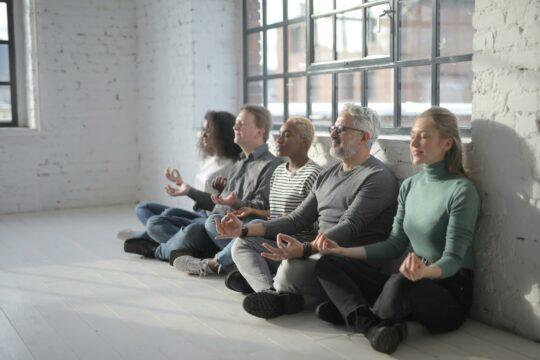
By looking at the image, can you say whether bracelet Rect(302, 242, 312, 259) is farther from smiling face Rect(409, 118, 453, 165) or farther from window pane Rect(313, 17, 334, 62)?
window pane Rect(313, 17, 334, 62)

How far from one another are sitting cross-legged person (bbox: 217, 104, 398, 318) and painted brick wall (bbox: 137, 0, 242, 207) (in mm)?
2524

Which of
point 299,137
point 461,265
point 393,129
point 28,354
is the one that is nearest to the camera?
point 28,354

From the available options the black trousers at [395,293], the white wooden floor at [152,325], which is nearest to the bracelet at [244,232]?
the white wooden floor at [152,325]

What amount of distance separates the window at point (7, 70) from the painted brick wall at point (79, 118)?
0.31 m

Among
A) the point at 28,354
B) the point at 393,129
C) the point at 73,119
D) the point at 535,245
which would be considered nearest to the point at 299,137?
the point at 393,129

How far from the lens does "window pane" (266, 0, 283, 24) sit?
18.3 ft

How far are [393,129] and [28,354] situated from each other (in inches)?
99.7

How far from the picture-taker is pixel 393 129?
4.34 meters

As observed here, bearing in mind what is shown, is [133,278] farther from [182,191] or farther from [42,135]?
[42,135]

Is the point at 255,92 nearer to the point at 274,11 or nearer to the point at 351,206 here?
the point at 274,11

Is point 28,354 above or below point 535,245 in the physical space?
below

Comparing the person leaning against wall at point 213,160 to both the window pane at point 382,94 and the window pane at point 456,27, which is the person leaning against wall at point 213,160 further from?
the window pane at point 456,27

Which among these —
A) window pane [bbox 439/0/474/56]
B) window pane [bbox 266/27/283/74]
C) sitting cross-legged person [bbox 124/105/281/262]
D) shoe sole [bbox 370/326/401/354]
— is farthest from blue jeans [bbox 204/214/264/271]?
window pane [bbox 266/27/283/74]

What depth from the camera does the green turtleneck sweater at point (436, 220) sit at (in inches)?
118
